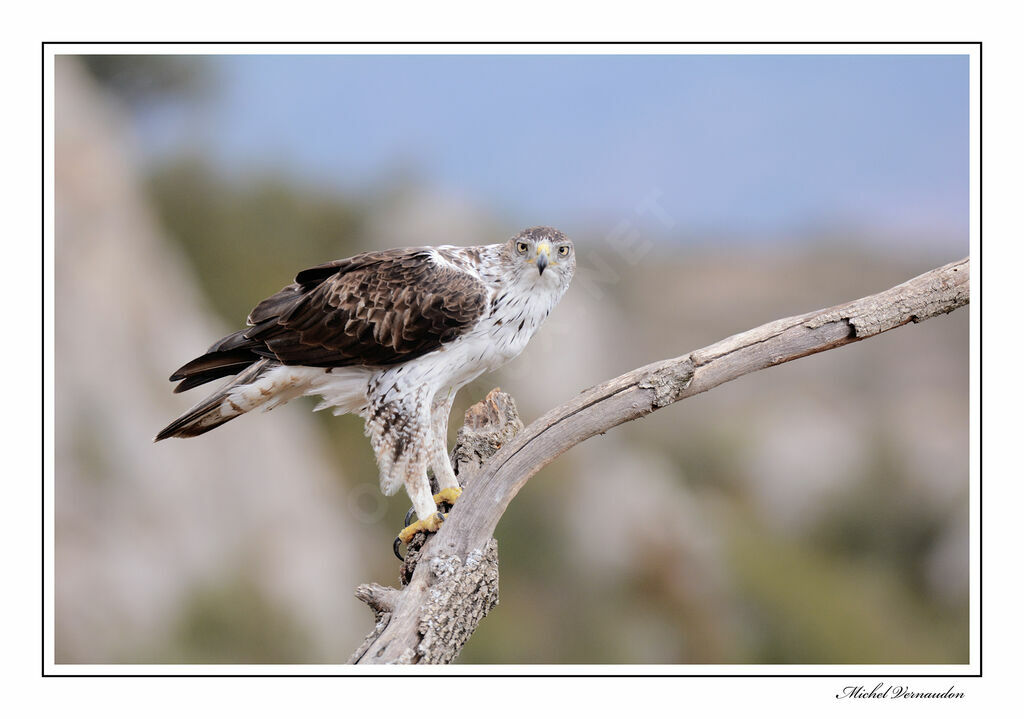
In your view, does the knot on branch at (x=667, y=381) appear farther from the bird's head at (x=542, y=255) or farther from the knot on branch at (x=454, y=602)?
the knot on branch at (x=454, y=602)

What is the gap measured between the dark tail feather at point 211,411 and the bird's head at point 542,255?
3.15 feet

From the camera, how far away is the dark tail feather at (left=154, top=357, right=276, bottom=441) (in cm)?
277

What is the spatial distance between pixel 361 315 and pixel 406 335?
0.18 metres

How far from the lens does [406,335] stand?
8.51 ft

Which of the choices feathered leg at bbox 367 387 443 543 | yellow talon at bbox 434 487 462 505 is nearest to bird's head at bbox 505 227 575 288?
feathered leg at bbox 367 387 443 543

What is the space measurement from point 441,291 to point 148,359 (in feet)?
9.06

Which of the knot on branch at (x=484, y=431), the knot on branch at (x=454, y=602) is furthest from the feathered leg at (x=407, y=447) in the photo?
the knot on branch at (x=484, y=431)

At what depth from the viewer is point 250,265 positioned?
4703mm

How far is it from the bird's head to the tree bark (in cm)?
41

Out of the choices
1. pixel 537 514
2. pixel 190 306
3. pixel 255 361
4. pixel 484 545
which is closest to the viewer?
pixel 484 545

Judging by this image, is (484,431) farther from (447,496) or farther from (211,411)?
(211,411)
